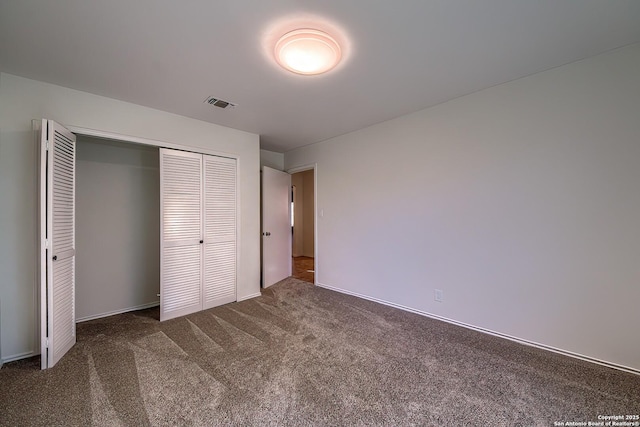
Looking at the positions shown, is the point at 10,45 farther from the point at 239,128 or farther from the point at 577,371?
the point at 577,371

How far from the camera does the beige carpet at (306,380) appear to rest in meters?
1.50

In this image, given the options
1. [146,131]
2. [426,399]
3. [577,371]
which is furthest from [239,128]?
[577,371]

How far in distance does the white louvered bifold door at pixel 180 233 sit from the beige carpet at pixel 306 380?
42cm

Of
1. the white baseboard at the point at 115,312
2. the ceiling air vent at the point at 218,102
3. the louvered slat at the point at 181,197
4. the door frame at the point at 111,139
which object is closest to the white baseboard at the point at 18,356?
the door frame at the point at 111,139

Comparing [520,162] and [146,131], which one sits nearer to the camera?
[520,162]

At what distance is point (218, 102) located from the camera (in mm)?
2668

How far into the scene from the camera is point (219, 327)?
2688 mm

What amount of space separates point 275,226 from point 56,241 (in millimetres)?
2721

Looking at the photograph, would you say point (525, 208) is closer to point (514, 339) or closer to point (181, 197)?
point (514, 339)

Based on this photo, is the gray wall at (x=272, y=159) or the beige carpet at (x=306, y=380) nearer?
the beige carpet at (x=306, y=380)

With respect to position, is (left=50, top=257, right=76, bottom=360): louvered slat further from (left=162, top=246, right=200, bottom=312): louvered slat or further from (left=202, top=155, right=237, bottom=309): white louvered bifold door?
(left=202, top=155, right=237, bottom=309): white louvered bifold door

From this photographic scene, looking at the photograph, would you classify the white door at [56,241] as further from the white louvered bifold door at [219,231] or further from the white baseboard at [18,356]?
the white louvered bifold door at [219,231]

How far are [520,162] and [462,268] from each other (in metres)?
1.19

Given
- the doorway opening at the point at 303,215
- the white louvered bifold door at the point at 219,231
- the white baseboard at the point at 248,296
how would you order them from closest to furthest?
1. the white louvered bifold door at the point at 219,231
2. the white baseboard at the point at 248,296
3. the doorway opening at the point at 303,215
